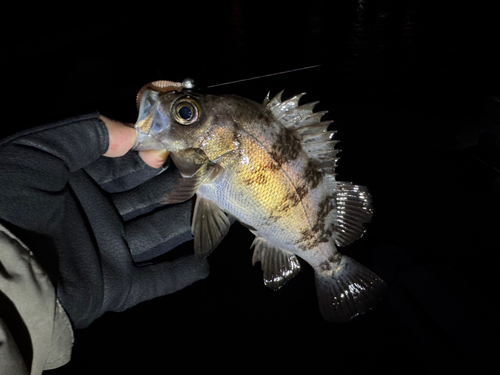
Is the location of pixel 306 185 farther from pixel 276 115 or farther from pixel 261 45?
pixel 261 45

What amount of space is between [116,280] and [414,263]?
2.22m

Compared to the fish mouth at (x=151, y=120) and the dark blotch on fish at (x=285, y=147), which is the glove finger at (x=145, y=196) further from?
the dark blotch on fish at (x=285, y=147)

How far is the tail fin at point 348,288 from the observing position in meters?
1.73

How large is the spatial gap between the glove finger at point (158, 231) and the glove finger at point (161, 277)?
0.48ft

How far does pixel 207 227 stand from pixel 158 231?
0.55 meters

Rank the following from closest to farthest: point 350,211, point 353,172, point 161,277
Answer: point 350,211 < point 161,277 < point 353,172

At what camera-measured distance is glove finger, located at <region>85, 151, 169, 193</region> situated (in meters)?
1.90

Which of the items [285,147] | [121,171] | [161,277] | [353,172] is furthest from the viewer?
[353,172]

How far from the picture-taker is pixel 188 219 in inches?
78.5

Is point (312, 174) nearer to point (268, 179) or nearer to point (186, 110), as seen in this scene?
point (268, 179)

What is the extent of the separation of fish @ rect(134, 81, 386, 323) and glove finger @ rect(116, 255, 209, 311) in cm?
46

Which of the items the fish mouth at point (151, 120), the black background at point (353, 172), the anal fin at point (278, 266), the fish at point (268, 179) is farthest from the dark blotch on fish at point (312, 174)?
the black background at point (353, 172)

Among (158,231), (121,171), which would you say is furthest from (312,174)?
(121,171)

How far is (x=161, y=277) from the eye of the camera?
183 cm
